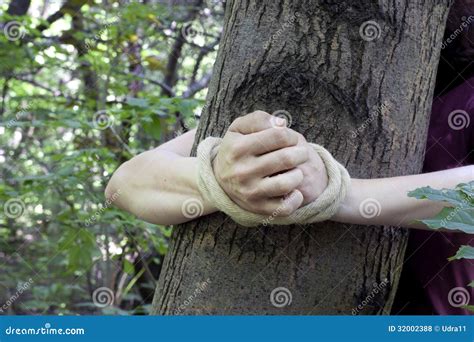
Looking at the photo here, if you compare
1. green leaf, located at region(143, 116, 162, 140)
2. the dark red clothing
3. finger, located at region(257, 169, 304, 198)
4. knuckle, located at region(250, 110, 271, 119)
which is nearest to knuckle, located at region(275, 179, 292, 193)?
finger, located at region(257, 169, 304, 198)

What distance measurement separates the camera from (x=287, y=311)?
106cm

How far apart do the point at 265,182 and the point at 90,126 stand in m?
1.75

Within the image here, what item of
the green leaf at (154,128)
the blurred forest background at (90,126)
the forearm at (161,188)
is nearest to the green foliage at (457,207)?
the forearm at (161,188)

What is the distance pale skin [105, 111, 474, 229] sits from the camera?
968 millimetres

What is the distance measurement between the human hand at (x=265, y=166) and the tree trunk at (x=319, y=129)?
0.10 m

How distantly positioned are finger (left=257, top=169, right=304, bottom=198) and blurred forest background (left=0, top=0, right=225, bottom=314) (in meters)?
1.45

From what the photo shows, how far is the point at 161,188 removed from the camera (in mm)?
1137

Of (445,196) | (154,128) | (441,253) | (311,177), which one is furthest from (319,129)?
(154,128)

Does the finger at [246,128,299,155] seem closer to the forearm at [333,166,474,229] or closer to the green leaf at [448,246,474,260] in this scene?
the forearm at [333,166,474,229]

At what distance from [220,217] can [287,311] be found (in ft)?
0.62

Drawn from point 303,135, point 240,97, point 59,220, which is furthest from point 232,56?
point 59,220

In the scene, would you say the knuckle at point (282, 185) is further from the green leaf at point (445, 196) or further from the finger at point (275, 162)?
the green leaf at point (445, 196)

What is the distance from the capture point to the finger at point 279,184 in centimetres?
95

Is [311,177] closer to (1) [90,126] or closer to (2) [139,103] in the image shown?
(2) [139,103]
